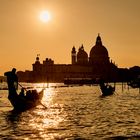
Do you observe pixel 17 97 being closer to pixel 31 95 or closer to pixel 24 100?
pixel 24 100

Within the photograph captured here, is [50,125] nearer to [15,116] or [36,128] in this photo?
[36,128]

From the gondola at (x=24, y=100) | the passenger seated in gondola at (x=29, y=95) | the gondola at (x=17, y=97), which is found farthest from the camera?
the passenger seated in gondola at (x=29, y=95)

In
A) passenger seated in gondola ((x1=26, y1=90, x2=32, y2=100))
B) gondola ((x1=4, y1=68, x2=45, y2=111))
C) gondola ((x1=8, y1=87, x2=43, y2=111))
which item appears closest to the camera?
gondola ((x1=4, y1=68, x2=45, y2=111))

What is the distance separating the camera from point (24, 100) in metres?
38.8

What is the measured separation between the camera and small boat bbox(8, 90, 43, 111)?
3722 cm

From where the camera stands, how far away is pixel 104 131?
24672 mm

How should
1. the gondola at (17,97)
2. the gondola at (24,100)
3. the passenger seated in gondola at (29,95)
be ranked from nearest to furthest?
the gondola at (17,97) → the gondola at (24,100) → the passenger seated in gondola at (29,95)

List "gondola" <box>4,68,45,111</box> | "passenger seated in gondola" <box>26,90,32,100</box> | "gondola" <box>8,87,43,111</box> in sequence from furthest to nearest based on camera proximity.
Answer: "passenger seated in gondola" <box>26,90,32,100</box>
"gondola" <box>8,87,43,111</box>
"gondola" <box>4,68,45,111</box>

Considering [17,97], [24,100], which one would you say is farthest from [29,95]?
[17,97]

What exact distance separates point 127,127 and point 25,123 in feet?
21.5

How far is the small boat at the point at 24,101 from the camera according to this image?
37.2 m

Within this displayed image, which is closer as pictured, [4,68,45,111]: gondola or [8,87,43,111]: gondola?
[4,68,45,111]: gondola

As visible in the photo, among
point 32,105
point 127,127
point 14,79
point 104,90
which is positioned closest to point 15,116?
point 14,79

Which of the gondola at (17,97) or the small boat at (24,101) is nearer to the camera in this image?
the gondola at (17,97)
